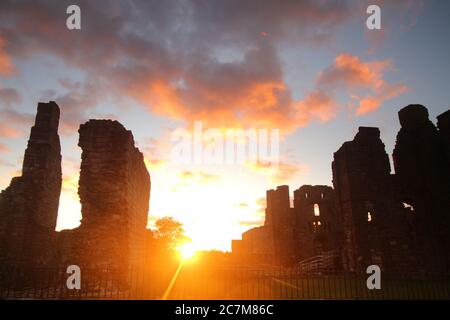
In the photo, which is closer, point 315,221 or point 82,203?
point 82,203

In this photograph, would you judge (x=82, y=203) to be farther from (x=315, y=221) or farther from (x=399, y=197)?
(x=315, y=221)

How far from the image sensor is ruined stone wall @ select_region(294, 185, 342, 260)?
37.7m

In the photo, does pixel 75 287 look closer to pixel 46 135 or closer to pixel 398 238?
pixel 46 135

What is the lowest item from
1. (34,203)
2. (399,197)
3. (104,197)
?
(104,197)

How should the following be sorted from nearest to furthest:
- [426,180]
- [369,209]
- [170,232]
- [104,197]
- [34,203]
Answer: [104,197]
[34,203]
[369,209]
[426,180]
[170,232]

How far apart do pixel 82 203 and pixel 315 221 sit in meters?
33.2

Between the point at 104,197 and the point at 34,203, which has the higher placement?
the point at 34,203

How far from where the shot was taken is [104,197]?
1184 cm

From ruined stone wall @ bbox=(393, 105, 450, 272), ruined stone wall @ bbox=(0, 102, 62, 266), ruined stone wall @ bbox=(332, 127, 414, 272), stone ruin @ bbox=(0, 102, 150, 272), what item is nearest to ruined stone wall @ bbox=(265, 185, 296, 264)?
ruined stone wall @ bbox=(332, 127, 414, 272)

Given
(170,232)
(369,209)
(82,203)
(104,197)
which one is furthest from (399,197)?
(170,232)

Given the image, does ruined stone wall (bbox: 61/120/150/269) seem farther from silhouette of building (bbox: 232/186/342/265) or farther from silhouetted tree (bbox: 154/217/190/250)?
silhouetted tree (bbox: 154/217/190/250)

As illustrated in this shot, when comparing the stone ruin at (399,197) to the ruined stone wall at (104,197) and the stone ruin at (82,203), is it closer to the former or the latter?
the stone ruin at (82,203)

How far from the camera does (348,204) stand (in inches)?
787
